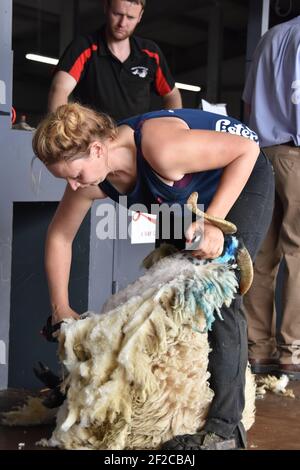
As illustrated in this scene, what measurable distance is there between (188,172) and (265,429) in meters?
0.92

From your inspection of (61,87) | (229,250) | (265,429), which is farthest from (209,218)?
(61,87)

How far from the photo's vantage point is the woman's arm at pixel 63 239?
230 centimetres

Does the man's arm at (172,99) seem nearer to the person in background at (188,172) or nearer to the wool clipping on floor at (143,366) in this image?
the person in background at (188,172)

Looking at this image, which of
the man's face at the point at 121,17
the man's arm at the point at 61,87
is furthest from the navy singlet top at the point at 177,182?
the man's face at the point at 121,17

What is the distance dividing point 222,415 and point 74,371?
451 mm

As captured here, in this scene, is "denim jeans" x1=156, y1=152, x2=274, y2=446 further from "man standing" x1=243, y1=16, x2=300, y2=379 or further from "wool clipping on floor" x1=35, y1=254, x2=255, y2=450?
"man standing" x1=243, y1=16, x2=300, y2=379

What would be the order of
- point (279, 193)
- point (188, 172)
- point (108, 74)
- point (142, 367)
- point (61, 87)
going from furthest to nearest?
1. point (108, 74)
2. point (61, 87)
3. point (279, 193)
4. point (188, 172)
5. point (142, 367)

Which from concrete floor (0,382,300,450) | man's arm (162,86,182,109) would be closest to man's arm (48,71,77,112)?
man's arm (162,86,182,109)

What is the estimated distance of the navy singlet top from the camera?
2107 mm

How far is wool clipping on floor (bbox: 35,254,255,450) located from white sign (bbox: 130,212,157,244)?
1373 millimetres

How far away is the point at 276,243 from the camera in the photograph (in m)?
3.39

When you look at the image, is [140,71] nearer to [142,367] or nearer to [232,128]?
[232,128]

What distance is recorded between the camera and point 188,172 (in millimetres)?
2090

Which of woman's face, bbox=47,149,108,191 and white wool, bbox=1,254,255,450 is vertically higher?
woman's face, bbox=47,149,108,191
